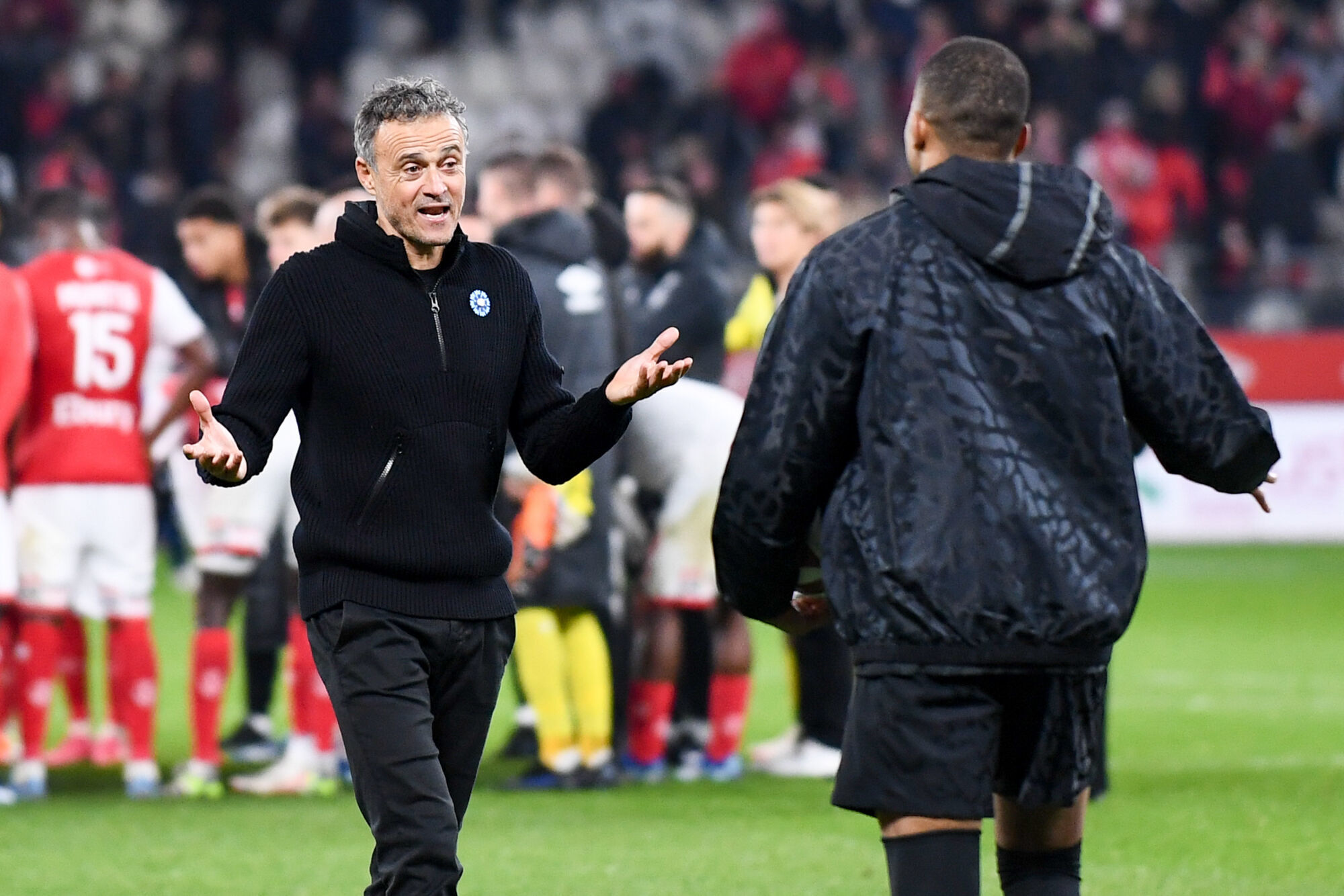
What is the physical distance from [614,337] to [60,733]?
336 cm

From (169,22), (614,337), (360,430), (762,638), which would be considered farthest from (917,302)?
(169,22)

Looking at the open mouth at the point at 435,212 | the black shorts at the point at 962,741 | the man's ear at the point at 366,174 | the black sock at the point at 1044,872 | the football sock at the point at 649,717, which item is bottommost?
the football sock at the point at 649,717

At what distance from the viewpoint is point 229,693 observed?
1125cm

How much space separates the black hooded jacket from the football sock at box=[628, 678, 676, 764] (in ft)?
15.6

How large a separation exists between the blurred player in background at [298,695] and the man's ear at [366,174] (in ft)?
11.6

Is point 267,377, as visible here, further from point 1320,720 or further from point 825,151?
point 825,151

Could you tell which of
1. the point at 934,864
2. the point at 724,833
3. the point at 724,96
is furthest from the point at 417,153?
the point at 724,96

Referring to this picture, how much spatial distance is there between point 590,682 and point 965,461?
15.1 feet

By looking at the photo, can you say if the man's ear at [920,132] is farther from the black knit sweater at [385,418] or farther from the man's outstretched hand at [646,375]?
the black knit sweater at [385,418]

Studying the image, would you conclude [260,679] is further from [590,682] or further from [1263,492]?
[1263,492]

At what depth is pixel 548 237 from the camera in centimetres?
800

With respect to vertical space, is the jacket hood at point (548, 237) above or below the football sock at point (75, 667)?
above

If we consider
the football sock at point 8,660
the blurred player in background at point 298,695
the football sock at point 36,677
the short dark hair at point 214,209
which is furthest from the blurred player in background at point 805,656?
the football sock at point 8,660

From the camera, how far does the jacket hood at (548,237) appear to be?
7.95m
